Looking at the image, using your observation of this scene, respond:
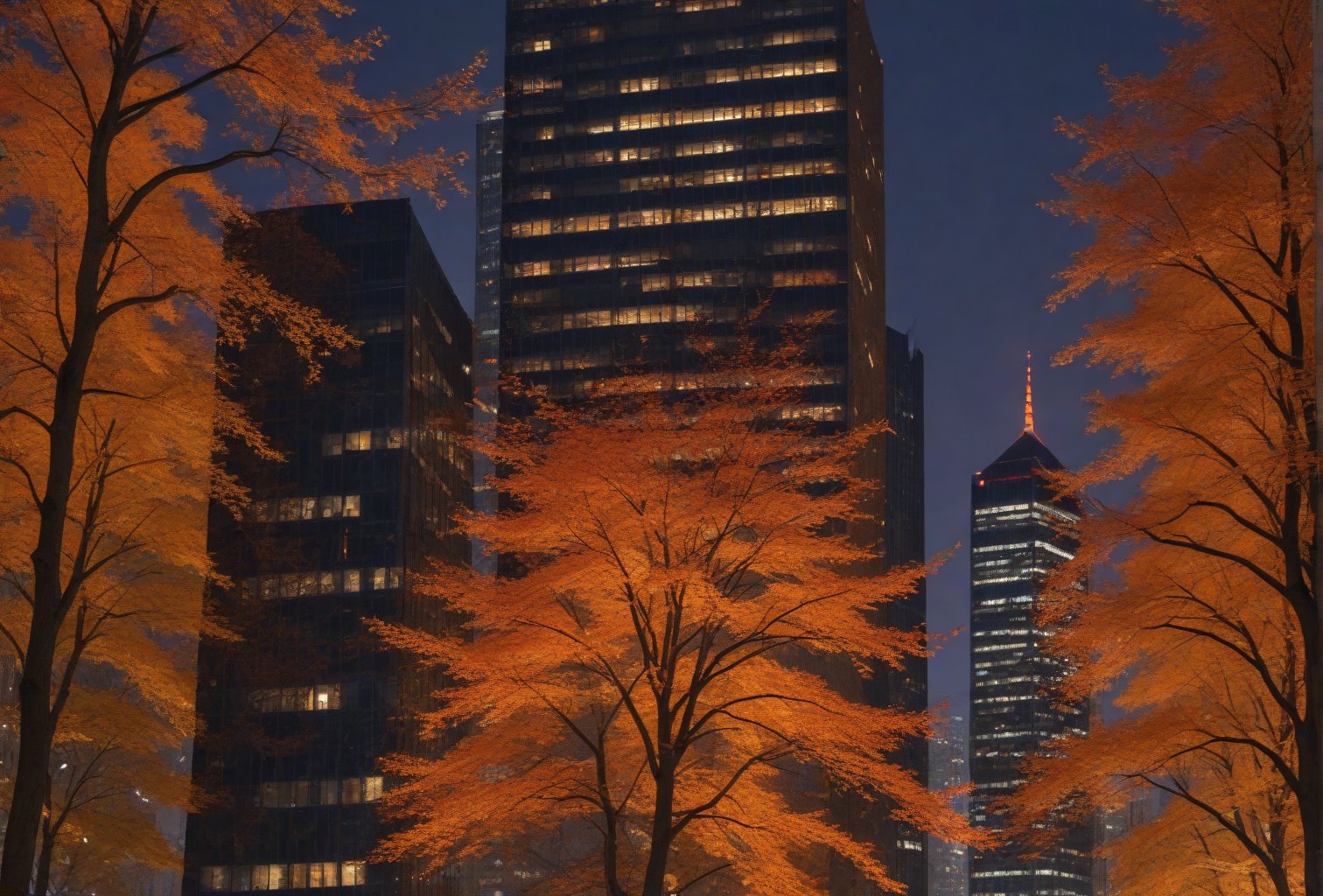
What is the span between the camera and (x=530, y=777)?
84.5ft

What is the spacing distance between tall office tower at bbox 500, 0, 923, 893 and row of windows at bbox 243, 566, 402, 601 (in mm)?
25408

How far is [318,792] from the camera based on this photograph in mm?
107312

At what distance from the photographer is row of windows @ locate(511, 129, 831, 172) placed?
140 m

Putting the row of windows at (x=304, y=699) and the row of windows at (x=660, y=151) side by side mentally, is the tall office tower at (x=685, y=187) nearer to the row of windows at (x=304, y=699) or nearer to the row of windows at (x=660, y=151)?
the row of windows at (x=660, y=151)

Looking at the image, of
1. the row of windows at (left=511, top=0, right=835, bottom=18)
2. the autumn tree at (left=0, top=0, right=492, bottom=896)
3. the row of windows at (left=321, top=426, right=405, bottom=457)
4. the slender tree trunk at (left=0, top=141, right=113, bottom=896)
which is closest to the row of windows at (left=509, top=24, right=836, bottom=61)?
the row of windows at (left=511, top=0, right=835, bottom=18)

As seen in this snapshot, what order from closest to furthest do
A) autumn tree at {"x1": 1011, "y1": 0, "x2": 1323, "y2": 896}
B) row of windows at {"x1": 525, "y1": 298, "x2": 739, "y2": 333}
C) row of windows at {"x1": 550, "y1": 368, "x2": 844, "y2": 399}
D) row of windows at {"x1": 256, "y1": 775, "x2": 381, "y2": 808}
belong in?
autumn tree at {"x1": 1011, "y1": 0, "x2": 1323, "y2": 896} → row of windows at {"x1": 256, "y1": 775, "x2": 381, "y2": 808} → row of windows at {"x1": 550, "y1": 368, "x2": 844, "y2": 399} → row of windows at {"x1": 525, "y1": 298, "x2": 739, "y2": 333}

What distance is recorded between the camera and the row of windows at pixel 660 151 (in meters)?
140

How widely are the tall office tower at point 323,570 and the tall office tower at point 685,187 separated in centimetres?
2013

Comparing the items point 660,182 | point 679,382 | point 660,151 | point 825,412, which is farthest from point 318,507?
point 660,151

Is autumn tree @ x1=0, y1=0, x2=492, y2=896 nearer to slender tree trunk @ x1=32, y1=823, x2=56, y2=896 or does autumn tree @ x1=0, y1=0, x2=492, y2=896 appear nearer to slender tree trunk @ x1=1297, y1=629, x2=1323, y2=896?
slender tree trunk @ x1=32, y1=823, x2=56, y2=896

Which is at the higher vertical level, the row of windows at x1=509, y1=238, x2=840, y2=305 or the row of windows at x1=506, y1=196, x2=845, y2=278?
the row of windows at x1=506, y1=196, x2=845, y2=278

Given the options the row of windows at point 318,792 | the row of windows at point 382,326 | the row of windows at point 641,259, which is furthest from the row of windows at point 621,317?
the row of windows at point 318,792

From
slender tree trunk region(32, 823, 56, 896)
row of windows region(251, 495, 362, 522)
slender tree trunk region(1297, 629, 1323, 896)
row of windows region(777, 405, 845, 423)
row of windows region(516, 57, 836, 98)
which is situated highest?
row of windows region(516, 57, 836, 98)

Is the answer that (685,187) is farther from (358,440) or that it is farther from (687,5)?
(358,440)
